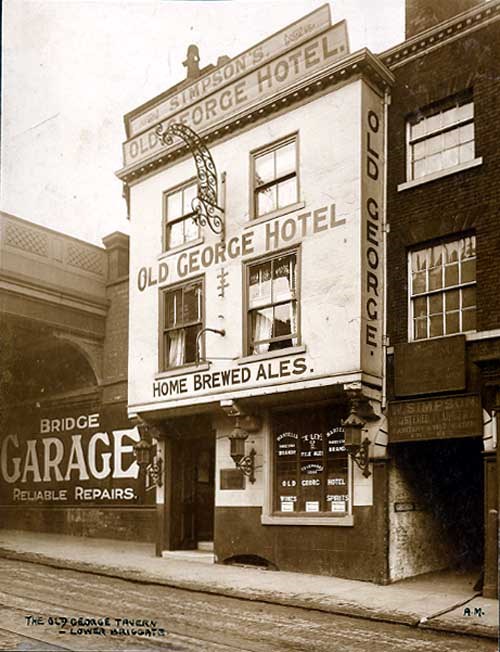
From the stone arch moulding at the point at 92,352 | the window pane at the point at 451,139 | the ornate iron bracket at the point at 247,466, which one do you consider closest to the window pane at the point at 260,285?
the ornate iron bracket at the point at 247,466

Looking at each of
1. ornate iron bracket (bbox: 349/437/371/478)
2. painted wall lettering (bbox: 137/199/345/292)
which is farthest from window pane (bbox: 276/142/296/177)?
ornate iron bracket (bbox: 349/437/371/478)

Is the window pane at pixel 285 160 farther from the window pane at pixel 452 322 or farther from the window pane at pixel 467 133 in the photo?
the window pane at pixel 452 322

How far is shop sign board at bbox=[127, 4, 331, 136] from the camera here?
14.7 metres

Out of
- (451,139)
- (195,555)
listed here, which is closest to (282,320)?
(451,139)

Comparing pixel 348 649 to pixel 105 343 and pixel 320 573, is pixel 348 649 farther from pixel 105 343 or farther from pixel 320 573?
pixel 105 343

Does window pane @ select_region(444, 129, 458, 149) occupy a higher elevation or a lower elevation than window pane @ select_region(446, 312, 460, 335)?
higher

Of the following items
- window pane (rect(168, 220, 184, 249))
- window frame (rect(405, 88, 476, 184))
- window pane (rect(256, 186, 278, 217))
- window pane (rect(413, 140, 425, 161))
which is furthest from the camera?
window pane (rect(168, 220, 184, 249))

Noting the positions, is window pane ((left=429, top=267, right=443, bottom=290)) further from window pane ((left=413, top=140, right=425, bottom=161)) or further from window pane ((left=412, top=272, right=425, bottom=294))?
window pane ((left=413, top=140, right=425, bottom=161))

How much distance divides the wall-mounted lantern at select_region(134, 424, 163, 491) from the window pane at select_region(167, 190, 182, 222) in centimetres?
460

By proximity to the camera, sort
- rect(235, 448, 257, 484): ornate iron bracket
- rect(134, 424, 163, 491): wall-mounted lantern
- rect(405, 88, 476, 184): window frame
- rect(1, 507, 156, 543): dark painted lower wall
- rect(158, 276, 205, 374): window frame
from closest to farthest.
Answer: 1. rect(405, 88, 476, 184): window frame
2. rect(235, 448, 257, 484): ornate iron bracket
3. rect(158, 276, 205, 374): window frame
4. rect(134, 424, 163, 491): wall-mounted lantern
5. rect(1, 507, 156, 543): dark painted lower wall

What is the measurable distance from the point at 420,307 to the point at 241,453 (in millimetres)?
4384

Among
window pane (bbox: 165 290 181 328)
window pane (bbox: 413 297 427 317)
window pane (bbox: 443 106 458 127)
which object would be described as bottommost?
window pane (bbox: 413 297 427 317)

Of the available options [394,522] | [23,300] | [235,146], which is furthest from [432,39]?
[23,300]

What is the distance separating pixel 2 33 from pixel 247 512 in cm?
944
